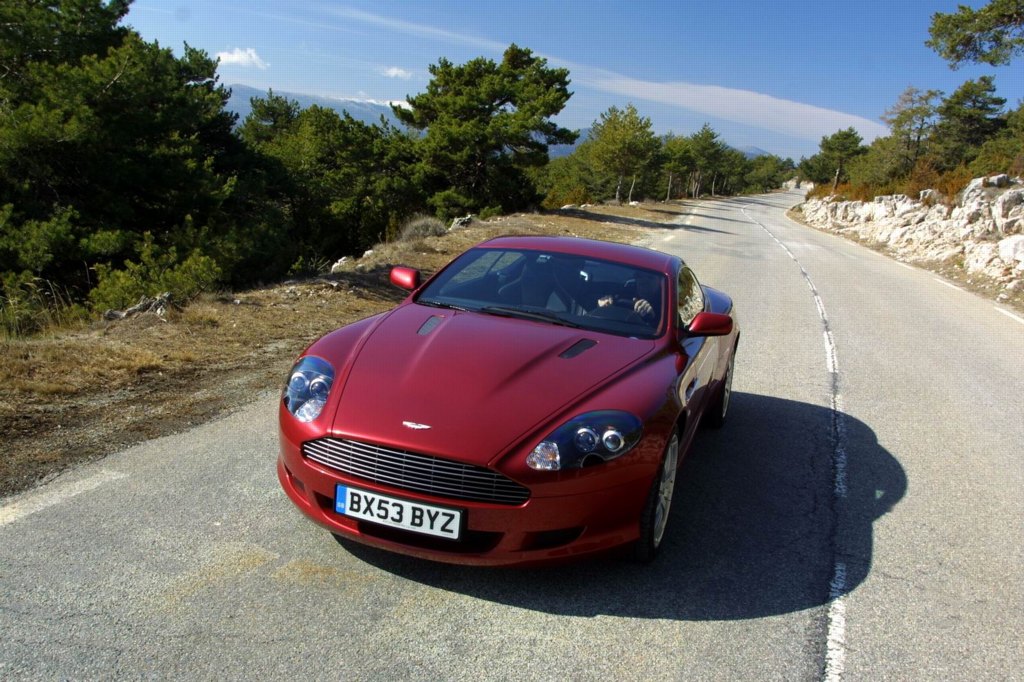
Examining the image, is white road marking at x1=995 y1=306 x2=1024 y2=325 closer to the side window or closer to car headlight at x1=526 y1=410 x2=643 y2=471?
the side window

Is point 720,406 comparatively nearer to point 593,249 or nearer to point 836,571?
point 593,249

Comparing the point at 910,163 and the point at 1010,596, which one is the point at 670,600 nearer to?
the point at 1010,596

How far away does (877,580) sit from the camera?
3.51 m

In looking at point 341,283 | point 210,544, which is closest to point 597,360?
A: point 210,544

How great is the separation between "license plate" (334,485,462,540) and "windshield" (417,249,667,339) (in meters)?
1.47

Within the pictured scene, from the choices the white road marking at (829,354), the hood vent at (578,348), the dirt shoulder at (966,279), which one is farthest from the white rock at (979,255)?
the hood vent at (578,348)

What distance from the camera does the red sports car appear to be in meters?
2.88

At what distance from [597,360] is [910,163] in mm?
54466

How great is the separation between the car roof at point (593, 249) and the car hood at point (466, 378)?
908 millimetres

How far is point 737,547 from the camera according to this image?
3707 millimetres

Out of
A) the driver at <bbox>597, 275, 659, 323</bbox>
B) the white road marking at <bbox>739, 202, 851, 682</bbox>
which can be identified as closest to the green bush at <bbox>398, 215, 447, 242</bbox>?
the white road marking at <bbox>739, 202, 851, 682</bbox>

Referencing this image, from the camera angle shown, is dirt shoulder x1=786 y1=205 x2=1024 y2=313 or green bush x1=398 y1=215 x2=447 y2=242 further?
green bush x1=398 y1=215 x2=447 y2=242

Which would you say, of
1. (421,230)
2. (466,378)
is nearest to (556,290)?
(466,378)

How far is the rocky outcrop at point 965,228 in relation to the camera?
19438 mm
